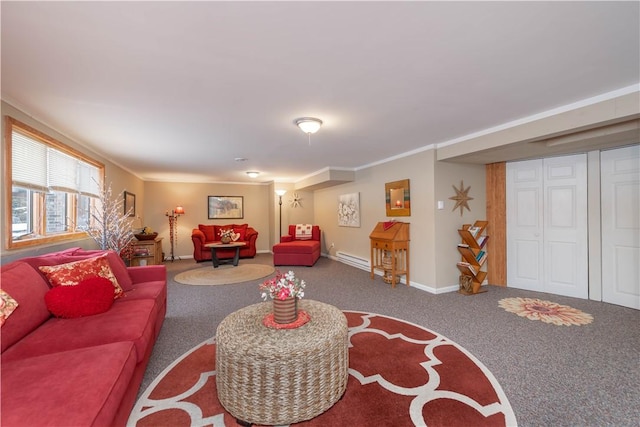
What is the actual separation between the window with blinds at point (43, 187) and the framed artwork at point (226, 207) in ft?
13.1

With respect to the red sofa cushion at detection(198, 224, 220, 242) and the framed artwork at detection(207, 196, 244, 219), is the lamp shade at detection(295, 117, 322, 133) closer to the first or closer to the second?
the red sofa cushion at detection(198, 224, 220, 242)

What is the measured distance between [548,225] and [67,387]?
5.44m

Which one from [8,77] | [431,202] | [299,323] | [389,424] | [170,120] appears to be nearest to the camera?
[389,424]

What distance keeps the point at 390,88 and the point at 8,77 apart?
9.69 ft

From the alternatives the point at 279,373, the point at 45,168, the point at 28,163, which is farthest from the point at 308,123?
the point at 45,168

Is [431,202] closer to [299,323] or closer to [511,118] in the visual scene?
[511,118]

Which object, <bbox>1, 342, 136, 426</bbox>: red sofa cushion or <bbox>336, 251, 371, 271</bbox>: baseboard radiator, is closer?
<bbox>1, 342, 136, 426</bbox>: red sofa cushion

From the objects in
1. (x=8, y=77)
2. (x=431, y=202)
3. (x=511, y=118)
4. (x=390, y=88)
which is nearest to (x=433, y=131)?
(x=511, y=118)

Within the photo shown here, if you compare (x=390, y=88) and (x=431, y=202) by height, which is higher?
(x=390, y=88)

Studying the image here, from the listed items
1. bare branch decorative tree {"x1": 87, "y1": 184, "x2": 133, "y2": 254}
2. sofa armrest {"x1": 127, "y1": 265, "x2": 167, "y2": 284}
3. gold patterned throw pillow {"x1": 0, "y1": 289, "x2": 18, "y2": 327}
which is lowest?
sofa armrest {"x1": 127, "y1": 265, "x2": 167, "y2": 284}

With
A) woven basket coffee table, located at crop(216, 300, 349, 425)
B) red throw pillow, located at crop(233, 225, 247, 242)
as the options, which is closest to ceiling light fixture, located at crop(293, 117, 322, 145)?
woven basket coffee table, located at crop(216, 300, 349, 425)

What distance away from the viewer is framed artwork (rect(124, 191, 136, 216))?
18.4ft

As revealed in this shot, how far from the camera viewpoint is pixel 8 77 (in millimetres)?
2115

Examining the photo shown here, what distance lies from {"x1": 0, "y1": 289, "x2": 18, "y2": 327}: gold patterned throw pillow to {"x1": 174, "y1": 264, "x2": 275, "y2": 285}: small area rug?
3.22 metres
